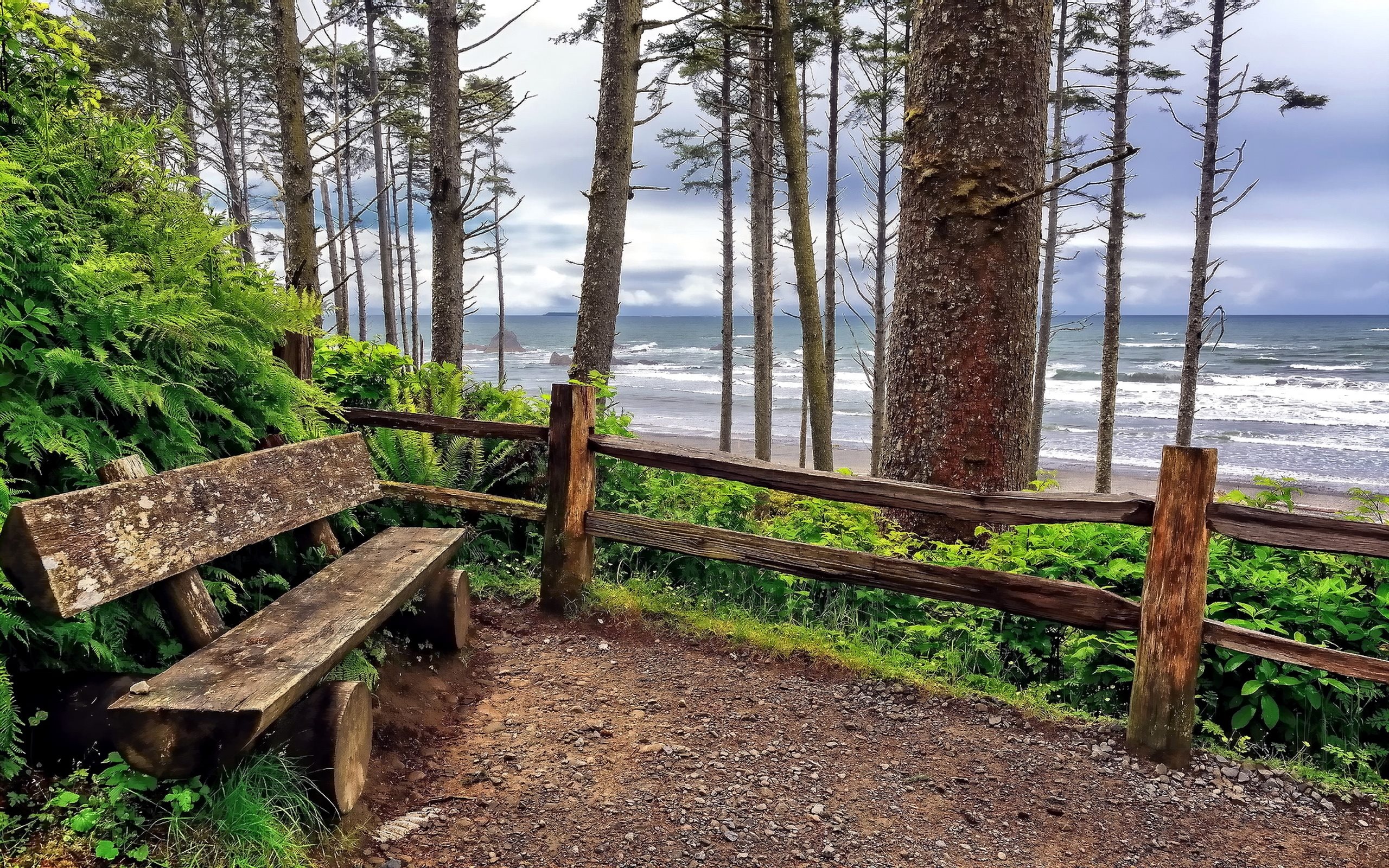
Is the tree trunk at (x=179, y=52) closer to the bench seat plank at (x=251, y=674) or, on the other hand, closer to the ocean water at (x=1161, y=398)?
the ocean water at (x=1161, y=398)

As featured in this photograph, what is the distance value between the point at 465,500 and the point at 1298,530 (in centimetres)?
465

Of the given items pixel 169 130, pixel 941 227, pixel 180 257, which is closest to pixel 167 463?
pixel 180 257

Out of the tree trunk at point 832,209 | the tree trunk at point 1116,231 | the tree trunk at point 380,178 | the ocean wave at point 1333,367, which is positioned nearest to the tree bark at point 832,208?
the tree trunk at point 832,209

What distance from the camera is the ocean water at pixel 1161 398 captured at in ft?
83.1

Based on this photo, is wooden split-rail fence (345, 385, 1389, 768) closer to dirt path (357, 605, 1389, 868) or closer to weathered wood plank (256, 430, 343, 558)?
dirt path (357, 605, 1389, 868)

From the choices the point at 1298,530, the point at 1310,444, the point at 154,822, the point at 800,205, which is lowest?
the point at 1310,444

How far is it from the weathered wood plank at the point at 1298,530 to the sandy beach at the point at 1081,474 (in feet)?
43.2

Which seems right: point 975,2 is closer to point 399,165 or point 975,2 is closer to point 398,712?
point 398,712

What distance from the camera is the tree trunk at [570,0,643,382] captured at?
27.6ft

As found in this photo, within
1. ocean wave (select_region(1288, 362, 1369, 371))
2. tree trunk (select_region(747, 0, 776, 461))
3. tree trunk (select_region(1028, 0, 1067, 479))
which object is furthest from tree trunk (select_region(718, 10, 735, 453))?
ocean wave (select_region(1288, 362, 1369, 371))

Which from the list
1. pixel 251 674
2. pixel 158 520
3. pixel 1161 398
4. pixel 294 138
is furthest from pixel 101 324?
pixel 1161 398

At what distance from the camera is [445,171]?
8852 mm

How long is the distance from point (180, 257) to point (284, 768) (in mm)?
2334

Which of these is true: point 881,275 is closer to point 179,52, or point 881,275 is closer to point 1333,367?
point 179,52
